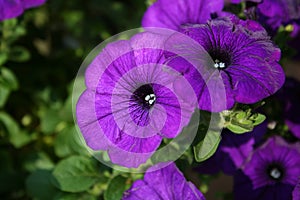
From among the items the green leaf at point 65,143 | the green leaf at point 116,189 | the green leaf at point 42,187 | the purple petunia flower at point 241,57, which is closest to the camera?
the purple petunia flower at point 241,57

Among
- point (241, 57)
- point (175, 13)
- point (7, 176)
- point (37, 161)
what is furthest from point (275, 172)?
point (7, 176)

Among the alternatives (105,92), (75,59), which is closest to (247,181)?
(105,92)

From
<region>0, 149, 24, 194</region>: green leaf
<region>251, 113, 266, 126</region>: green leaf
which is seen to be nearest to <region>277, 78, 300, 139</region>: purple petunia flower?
<region>251, 113, 266, 126</region>: green leaf

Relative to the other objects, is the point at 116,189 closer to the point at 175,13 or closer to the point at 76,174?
the point at 76,174

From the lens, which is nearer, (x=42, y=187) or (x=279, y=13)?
(x=279, y=13)

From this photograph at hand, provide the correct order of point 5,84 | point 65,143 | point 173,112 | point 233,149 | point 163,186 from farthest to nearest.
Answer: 1. point 65,143
2. point 5,84
3. point 233,149
4. point 163,186
5. point 173,112

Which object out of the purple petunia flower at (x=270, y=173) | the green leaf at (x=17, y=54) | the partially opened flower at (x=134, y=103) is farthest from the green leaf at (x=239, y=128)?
the green leaf at (x=17, y=54)

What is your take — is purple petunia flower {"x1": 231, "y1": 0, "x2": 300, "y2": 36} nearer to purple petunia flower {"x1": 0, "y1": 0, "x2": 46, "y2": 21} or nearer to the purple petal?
the purple petal

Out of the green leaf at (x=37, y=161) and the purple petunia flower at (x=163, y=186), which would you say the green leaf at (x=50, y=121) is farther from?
the purple petunia flower at (x=163, y=186)
